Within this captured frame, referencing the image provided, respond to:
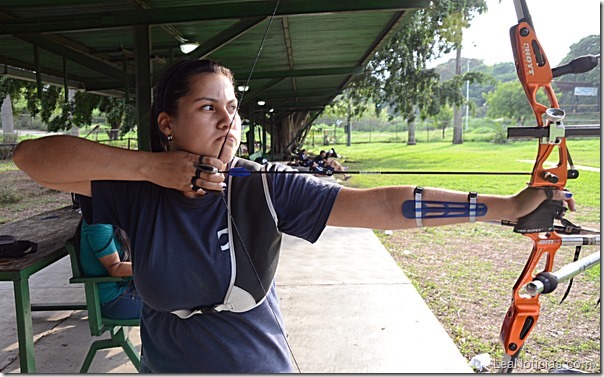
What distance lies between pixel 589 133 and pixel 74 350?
282cm

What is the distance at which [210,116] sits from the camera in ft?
3.61

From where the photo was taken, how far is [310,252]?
5195 mm

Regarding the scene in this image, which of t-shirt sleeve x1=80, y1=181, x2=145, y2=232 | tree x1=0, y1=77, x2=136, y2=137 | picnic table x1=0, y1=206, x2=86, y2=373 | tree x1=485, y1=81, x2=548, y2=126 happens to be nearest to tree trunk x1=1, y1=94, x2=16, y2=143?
tree x1=0, y1=77, x2=136, y2=137

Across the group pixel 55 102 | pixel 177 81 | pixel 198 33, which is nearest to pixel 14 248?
pixel 177 81

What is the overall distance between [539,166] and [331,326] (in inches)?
90.9

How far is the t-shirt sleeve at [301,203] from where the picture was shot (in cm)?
107

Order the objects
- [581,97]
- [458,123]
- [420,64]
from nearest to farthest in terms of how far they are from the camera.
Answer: [581,97] < [420,64] < [458,123]

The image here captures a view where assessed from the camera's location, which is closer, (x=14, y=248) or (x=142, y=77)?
(x=14, y=248)

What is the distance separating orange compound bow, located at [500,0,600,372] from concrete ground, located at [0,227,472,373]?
Answer: 148cm

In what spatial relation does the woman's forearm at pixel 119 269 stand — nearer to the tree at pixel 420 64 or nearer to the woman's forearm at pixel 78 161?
the woman's forearm at pixel 78 161

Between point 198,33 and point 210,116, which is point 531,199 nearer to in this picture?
point 210,116

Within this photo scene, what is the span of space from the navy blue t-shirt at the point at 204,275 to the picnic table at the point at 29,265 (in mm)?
1453

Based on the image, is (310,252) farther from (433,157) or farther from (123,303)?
(433,157)

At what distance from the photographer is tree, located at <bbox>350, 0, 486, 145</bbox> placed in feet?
46.0
